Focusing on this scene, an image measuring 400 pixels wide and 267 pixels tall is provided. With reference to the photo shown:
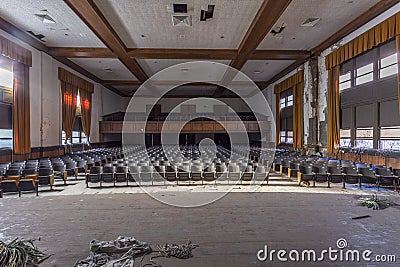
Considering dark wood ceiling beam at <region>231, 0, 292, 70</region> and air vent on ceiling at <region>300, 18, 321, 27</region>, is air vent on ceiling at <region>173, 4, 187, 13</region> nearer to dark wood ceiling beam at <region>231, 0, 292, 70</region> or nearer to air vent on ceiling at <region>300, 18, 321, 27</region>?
dark wood ceiling beam at <region>231, 0, 292, 70</region>

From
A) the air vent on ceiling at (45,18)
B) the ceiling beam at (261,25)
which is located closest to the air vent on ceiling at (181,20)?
the ceiling beam at (261,25)

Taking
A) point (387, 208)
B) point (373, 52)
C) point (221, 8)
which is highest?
point (221, 8)

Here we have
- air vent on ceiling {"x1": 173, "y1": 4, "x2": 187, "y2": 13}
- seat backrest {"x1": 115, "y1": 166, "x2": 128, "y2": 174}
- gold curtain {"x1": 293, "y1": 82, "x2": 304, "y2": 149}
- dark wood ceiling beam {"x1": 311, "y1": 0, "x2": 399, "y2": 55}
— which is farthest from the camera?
gold curtain {"x1": 293, "y1": 82, "x2": 304, "y2": 149}

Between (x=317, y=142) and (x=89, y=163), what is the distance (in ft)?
35.0

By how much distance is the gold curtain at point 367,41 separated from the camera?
27.3 ft

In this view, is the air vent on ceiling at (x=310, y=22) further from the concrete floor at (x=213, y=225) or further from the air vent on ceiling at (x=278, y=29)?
the concrete floor at (x=213, y=225)

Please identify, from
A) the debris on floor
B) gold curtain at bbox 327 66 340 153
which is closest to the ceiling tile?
the debris on floor

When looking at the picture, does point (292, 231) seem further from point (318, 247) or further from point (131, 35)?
point (131, 35)

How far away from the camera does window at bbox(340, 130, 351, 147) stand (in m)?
11.7

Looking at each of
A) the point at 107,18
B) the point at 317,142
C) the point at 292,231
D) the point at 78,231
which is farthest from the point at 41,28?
the point at 317,142

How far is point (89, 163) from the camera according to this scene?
1113 centimetres

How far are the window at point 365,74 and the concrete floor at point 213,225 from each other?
19.2 ft

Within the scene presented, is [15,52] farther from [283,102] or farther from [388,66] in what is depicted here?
[283,102]

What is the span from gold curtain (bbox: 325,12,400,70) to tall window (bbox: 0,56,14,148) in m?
13.1
